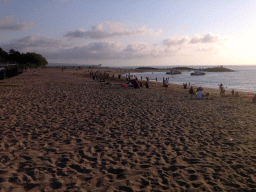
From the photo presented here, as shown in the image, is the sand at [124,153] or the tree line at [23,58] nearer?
the sand at [124,153]

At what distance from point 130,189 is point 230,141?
4437mm

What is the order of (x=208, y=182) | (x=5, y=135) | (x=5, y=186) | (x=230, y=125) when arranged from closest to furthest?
(x=5, y=186), (x=208, y=182), (x=5, y=135), (x=230, y=125)

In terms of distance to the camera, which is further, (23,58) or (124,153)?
(23,58)

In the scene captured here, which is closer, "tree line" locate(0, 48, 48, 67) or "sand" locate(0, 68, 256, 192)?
"sand" locate(0, 68, 256, 192)

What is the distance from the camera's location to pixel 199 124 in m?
8.73

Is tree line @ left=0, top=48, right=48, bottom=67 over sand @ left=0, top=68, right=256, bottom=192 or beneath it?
over

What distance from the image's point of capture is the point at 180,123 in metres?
8.74

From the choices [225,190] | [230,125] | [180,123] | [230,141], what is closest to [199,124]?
[180,123]

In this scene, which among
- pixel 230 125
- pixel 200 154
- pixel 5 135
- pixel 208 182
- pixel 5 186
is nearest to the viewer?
pixel 5 186

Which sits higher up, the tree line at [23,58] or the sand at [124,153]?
the tree line at [23,58]

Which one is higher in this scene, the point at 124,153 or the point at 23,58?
the point at 23,58

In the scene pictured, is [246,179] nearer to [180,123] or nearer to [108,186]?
[108,186]

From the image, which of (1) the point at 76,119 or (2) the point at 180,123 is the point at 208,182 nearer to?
(2) the point at 180,123

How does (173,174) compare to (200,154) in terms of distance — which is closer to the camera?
(173,174)
